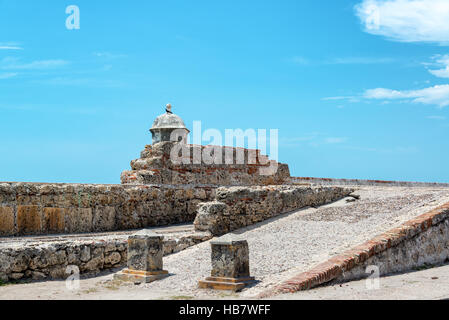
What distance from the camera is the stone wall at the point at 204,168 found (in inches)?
664

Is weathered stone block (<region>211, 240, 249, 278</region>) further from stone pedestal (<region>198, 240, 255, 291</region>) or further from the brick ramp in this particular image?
the brick ramp

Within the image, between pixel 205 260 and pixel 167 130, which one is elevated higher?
pixel 167 130

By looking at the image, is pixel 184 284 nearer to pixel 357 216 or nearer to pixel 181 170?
pixel 357 216

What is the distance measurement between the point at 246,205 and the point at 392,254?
4.03m

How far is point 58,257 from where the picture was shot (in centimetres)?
954

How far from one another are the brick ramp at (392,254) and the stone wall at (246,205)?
12.2ft

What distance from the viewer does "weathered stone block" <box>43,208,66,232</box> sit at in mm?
11884

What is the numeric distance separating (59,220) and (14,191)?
4.16 ft

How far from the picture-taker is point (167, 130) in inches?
841

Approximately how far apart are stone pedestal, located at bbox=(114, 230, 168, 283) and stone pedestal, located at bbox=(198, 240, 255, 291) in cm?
129

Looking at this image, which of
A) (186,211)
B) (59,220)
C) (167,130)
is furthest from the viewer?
(167,130)

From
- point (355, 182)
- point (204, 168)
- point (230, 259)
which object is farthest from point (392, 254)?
point (355, 182)

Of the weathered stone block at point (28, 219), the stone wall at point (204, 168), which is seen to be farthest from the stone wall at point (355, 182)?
the weathered stone block at point (28, 219)
